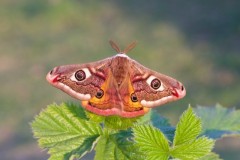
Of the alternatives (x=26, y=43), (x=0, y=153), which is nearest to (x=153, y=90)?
(x=0, y=153)

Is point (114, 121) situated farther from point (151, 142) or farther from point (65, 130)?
point (65, 130)

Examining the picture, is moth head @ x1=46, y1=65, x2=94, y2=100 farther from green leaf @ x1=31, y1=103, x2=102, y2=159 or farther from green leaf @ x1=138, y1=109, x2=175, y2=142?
green leaf @ x1=138, y1=109, x2=175, y2=142

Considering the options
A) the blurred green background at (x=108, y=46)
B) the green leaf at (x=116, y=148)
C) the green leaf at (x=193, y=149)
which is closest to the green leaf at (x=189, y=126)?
the green leaf at (x=193, y=149)

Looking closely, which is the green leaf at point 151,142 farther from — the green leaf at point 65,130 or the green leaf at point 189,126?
the green leaf at point 65,130

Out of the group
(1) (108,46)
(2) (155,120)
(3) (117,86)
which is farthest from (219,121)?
(1) (108,46)

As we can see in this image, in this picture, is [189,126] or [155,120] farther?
[155,120]

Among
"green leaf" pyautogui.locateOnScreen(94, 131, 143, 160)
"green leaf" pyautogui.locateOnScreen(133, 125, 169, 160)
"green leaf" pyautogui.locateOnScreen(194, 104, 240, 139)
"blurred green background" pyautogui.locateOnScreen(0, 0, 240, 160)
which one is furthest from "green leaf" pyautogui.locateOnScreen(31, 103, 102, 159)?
"blurred green background" pyautogui.locateOnScreen(0, 0, 240, 160)
